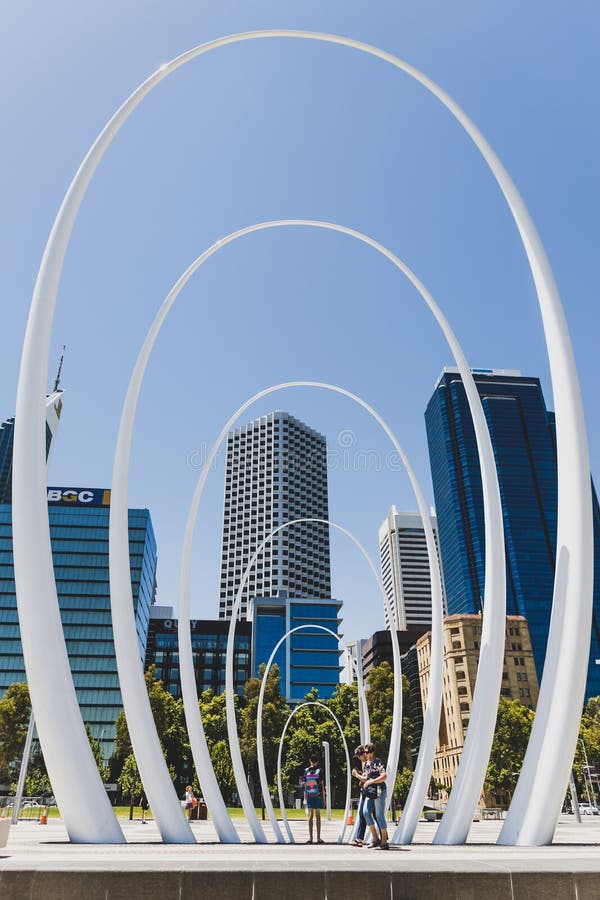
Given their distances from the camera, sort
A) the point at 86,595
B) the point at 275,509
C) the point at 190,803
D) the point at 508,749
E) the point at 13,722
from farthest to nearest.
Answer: the point at 275,509 → the point at 86,595 → the point at 508,749 → the point at 13,722 → the point at 190,803

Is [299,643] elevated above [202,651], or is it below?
above

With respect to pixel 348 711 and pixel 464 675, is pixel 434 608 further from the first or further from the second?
pixel 464 675

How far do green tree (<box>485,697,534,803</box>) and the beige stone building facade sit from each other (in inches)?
1200

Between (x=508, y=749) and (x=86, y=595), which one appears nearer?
(x=508, y=749)

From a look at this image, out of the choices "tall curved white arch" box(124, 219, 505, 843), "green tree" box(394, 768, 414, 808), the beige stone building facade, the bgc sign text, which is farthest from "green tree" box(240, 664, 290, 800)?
the bgc sign text

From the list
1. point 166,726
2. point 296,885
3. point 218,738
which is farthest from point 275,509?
point 296,885

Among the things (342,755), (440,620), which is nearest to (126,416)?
(440,620)

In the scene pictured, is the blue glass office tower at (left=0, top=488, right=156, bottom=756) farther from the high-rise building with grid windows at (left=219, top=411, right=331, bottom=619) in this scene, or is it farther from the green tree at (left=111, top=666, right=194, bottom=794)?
the high-rise building with grid windows at (left=219, top=411, right=331, bottom=619)

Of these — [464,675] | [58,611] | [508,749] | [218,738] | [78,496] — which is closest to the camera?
[58,611]

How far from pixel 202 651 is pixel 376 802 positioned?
405ft

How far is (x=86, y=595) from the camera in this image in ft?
326

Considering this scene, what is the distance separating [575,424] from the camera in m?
11.2

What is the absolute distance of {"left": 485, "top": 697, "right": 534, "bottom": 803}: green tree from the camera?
59.2 metres

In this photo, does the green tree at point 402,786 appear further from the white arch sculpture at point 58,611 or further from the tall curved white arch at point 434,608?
the white arch sculpture at point 58,611
